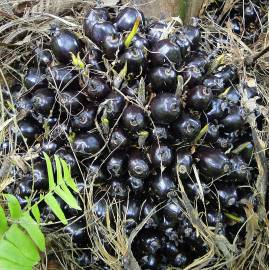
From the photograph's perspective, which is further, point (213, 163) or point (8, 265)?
point (213, 163)

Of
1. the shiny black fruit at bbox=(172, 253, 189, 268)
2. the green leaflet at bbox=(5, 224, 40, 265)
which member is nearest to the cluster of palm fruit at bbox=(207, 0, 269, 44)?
the shiny black fruit at bbox=(172, 253, 189, 268)

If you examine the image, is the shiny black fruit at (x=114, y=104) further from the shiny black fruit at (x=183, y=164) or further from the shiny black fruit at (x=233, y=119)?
the shiny black fruit at (x=233, y=119)

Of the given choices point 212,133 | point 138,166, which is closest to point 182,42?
point 212,133

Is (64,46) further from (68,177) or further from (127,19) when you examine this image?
(68,177)

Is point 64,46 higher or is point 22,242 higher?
point 64,46

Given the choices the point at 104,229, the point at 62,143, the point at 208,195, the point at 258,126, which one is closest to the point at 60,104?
the point at 62,143

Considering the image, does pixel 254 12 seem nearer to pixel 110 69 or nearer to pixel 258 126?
pixel 258 126

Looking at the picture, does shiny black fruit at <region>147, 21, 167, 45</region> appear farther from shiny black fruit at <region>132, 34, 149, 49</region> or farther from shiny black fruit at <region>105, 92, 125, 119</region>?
shiny black fruit at <region>105, 92, 125, 119</region>
